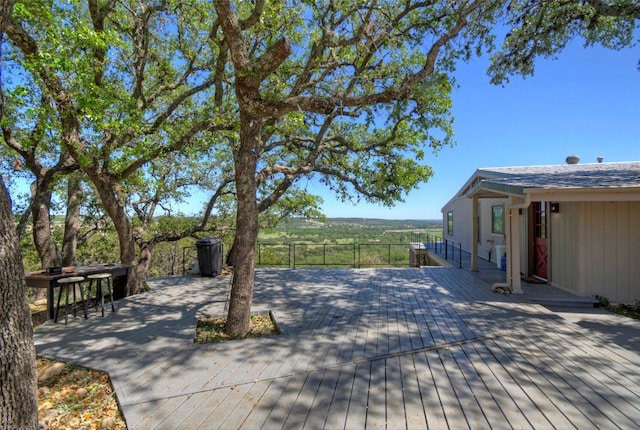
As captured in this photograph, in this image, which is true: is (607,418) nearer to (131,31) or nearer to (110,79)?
A: (131,31)

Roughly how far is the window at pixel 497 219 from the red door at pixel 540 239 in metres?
1.96

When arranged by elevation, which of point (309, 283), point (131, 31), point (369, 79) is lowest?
point (309, 283)

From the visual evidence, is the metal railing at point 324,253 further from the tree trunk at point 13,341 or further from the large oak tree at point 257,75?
the tree trunk at point 13,341

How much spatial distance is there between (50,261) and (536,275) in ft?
A: 39.7

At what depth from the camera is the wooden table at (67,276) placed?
15.7ft

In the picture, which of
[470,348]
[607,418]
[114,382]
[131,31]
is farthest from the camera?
[131,31]

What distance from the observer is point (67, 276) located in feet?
16.4

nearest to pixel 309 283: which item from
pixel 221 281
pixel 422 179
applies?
pixel 221 281

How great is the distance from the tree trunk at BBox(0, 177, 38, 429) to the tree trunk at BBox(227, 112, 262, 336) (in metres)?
2.44

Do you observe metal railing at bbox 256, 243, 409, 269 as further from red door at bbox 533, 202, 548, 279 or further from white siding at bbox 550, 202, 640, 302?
white siding at bbox 550, 202, 640, 302

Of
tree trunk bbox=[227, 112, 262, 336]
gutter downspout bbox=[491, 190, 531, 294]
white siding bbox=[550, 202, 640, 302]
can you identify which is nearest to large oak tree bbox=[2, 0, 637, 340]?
tree trunk bbox=[227, 112, 262, 336]

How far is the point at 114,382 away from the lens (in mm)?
2992

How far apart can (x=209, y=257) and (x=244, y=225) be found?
5.14 metres

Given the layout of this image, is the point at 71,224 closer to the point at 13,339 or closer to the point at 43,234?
the point at 43,234
